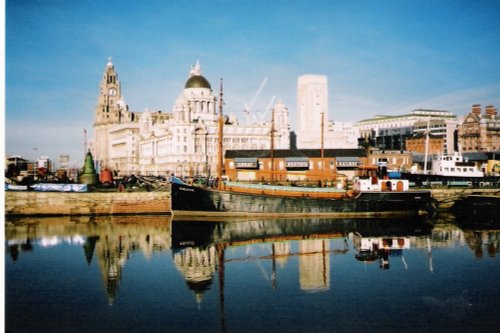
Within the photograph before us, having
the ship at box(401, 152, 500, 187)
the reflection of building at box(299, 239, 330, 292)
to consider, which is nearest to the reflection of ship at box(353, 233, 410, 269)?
the reflection of building at box(299, 239, 330, 292)

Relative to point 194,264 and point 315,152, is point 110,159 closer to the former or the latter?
point 315,152

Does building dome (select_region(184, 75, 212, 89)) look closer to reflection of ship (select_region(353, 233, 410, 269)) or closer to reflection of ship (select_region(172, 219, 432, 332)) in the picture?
reflection of ship (select_region(172, 219, 432, 332))

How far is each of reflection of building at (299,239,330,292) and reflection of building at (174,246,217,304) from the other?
3480 mm

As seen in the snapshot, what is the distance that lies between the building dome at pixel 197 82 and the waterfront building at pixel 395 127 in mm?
41199

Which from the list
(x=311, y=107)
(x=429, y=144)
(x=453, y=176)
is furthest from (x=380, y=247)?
(x=429, y=144)

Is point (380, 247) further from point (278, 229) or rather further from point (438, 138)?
point (438, 138)

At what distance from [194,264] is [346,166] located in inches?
1636

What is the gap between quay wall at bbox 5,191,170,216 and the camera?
35719 mm

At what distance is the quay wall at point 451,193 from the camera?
41.8 meters

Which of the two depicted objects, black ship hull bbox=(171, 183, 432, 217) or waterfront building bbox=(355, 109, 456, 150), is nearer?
black ship hull bbox=(171, 183, 432, 217)

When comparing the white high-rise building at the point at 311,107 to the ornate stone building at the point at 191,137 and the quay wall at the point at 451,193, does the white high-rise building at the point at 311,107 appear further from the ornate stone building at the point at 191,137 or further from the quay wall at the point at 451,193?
the quay wall at the point at 451,193

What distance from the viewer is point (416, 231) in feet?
99.7

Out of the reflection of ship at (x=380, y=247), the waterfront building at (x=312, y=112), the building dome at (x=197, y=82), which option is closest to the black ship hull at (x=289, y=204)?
the reflection of ship at (x=380, y=247)

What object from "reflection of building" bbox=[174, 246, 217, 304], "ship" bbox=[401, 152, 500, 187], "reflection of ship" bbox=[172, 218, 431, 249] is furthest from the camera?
"ship" bbox=[401, 152, 500, 187]
